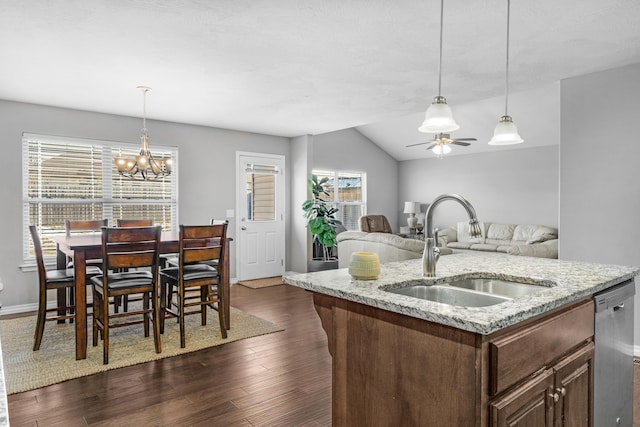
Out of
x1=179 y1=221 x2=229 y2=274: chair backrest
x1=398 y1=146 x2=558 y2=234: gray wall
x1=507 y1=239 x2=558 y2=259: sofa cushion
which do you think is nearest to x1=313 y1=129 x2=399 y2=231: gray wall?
x1=398 y1=146 x2=558 y2=234: gray wall

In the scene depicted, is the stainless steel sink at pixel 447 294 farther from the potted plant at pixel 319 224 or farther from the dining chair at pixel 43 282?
the potted plant at pixel 319 224

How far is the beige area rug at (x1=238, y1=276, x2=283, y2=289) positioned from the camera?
20.0 ft

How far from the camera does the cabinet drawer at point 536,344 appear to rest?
1310 millimetres

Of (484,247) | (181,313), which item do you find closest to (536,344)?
(181,313)

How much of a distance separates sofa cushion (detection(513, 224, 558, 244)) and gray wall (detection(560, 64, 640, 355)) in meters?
3.58

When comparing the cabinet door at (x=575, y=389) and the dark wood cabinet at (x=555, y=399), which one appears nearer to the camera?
the dark wood cabinet at (x=555, y=399)

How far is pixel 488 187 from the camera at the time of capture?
846cm

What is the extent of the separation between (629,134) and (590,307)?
7.98 ft

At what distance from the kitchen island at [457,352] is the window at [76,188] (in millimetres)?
4251

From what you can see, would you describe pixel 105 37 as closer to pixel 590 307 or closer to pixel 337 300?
pixel 337 300

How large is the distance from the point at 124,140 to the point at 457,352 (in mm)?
5208

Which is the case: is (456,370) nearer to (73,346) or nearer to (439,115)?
(439,115)

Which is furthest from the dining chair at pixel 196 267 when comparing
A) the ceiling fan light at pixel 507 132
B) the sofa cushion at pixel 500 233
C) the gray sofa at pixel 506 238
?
the sofa cushion at pixel 500 233

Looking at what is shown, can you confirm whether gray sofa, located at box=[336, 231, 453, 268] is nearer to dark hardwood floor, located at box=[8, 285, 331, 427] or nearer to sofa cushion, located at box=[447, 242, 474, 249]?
dark hardwood floor, located at box=[8, 285, 331, 427]
